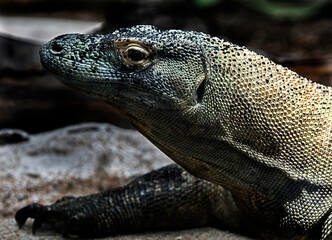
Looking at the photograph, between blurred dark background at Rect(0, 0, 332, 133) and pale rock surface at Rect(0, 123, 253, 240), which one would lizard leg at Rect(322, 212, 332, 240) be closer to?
pale rock surface at Rect(0, 123, 253, 240)

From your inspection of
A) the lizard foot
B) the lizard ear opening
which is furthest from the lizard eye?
the lizard foot

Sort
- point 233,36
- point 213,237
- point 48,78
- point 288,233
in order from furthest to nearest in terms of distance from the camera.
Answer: point 233,36, point 48,78, point 213,237, point 288,233

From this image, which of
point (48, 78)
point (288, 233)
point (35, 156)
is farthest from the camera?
point (48, 78)

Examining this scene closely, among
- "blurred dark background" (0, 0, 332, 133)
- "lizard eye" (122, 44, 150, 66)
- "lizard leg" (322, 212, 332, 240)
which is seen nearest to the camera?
"lizard eye" (122, 44, 150, 66)

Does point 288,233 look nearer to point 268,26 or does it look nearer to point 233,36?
point 233,36

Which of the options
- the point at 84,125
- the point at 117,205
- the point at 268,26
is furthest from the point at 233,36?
the point at 117,205

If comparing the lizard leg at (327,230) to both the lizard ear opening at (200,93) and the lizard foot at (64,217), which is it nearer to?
the lizard ear opening at (200,93)
